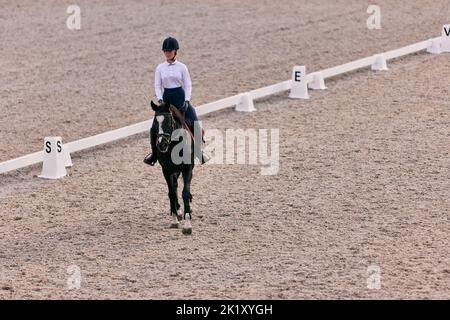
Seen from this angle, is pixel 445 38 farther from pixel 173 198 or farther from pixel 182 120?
pixel 182 120

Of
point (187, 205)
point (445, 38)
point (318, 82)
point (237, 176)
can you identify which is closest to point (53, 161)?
point (237, 176)

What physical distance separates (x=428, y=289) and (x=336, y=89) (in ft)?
33.5

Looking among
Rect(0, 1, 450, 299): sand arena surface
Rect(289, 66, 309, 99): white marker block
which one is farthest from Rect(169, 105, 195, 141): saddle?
Rect(289, 66, 309, 99): white marker block

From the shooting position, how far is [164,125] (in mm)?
11383

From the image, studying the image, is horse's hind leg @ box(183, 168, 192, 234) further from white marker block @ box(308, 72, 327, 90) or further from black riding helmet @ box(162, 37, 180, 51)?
white marker block @ box(308, 72, 327, 90)

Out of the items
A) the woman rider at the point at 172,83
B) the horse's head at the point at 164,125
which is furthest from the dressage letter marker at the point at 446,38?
the horse's head at the point at 164,125

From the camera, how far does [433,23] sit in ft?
82.4

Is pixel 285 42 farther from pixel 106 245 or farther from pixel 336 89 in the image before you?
pixel 106 245

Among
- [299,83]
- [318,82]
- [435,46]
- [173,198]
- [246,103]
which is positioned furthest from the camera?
[435,46]

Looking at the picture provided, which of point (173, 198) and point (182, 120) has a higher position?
point (182, 120)

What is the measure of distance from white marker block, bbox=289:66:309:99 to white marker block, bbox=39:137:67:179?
20.0 feet

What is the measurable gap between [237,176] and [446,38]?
1004cm

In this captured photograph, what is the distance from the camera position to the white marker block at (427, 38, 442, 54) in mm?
22391
